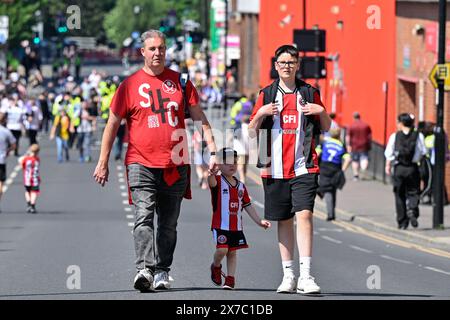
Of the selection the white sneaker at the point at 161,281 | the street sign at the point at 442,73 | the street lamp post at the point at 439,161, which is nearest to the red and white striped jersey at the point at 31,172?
the street lamp post at the point at 439,161

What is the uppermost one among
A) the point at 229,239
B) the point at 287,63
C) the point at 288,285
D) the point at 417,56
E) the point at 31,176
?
the point at 287,63

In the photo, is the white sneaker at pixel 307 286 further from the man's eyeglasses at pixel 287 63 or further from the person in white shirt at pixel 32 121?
the person in white shirt at pixel 32 121

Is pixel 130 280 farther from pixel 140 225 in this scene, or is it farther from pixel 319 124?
pixel 319 124

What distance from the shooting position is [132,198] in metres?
12.3

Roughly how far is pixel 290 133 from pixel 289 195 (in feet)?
Answer: 1.68

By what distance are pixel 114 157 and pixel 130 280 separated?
3072cm

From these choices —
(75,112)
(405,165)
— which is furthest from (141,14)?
(405,165)

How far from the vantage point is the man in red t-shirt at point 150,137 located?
12094 mm

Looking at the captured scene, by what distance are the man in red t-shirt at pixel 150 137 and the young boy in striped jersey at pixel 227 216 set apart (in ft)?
1.94

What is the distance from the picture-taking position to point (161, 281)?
12398 mm

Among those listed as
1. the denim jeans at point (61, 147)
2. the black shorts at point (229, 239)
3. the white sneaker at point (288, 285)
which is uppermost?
the black shorts at point (229, 239)

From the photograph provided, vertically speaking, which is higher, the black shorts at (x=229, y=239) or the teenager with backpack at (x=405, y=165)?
the black shorts at (x=229, y=239)

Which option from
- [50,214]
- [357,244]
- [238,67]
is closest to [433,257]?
[357,244]

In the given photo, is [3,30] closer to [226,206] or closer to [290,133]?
[226,206]
